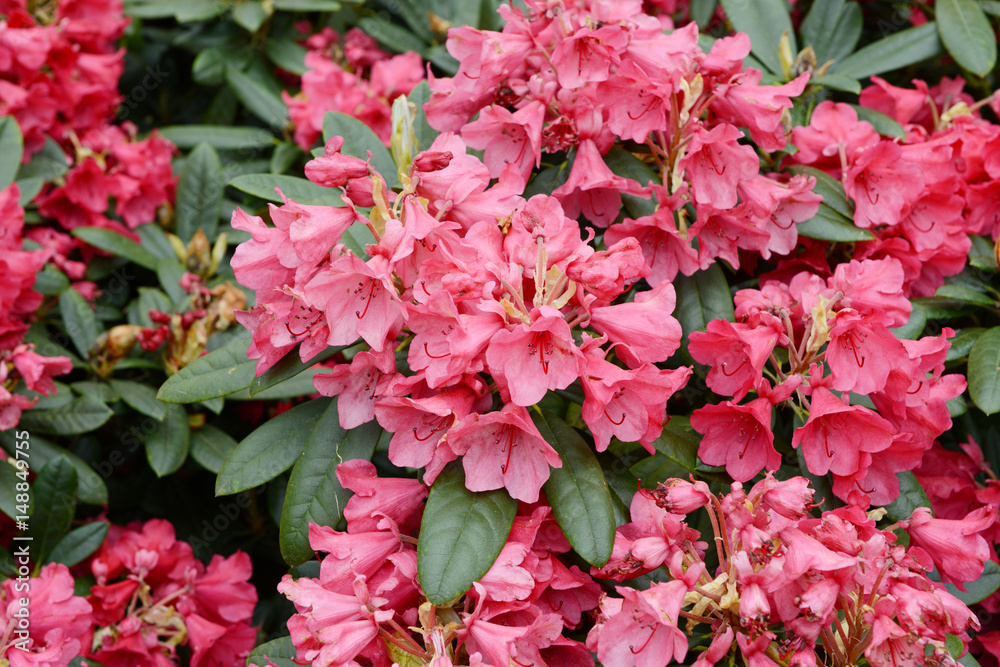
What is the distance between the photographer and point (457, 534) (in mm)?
978

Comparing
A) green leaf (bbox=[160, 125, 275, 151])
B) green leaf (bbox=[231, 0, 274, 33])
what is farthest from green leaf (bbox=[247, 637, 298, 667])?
green leaf (bbox=[231, 0, 274, 33])

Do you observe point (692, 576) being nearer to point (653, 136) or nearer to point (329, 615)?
point (329, 615)

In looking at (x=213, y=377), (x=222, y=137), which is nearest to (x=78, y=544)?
(x=213, y=377)

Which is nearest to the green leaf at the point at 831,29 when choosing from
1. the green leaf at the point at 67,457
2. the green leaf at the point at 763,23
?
the green leaf at the point at 763,23

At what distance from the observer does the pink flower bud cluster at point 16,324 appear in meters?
1.52

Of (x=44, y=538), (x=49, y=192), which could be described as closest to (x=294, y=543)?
(x=44, y=538)

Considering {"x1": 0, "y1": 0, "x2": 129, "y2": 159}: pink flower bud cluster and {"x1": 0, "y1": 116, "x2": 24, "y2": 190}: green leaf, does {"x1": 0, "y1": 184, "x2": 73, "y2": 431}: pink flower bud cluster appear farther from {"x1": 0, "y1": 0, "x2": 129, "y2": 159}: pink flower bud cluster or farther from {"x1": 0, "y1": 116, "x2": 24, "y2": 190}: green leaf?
{"x1": 0, "y1": 0, "x2": 129, "y2": 159}: pink flower bud cluster

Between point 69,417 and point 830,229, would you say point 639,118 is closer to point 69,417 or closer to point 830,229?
point 830,229

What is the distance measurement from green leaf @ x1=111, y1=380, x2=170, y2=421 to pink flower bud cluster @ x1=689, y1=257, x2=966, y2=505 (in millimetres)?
1107

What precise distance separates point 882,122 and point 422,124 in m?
0.95

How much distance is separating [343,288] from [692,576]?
0.57 metres

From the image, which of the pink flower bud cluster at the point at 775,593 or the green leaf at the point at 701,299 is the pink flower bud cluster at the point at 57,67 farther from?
the pink flower bud cluster at the point at 775,593

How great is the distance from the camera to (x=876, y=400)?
47.2 inches

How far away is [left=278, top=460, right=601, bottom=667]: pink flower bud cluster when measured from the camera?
3.05 feet
